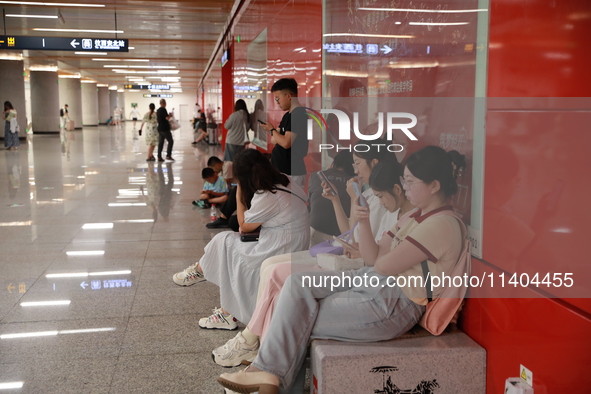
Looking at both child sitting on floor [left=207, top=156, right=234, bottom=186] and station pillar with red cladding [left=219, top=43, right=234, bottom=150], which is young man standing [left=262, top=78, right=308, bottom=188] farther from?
station pillar with red cladding [left=219, top=43, right=234, bottom=150]

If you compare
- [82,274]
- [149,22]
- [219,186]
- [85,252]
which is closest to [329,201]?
[82,274]

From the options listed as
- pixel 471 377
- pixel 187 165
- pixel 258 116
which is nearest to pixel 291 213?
pixel 471 377

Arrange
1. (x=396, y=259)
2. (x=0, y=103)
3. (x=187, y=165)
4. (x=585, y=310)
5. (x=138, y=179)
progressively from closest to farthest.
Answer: (x=585, y=310)
(x=396, y=259)
(x=138, y=179)
(x=187, y=165)
(x=0, y=103)

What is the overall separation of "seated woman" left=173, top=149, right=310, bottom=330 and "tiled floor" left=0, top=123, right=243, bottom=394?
29 centimetres

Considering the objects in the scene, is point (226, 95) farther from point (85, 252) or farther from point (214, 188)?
point (85, 252)

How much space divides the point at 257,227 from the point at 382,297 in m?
1.25

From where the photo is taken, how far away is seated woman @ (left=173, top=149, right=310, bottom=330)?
343 cm

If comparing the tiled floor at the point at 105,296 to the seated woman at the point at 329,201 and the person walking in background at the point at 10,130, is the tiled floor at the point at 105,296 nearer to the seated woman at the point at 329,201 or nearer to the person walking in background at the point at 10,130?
the seated woman at the point at 329,201

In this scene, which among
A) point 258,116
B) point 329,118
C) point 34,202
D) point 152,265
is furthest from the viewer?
point 258,116

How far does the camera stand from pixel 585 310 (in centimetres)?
184

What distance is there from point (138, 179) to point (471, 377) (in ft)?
31.2

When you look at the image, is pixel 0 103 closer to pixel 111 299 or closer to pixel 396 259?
pixel 111 299

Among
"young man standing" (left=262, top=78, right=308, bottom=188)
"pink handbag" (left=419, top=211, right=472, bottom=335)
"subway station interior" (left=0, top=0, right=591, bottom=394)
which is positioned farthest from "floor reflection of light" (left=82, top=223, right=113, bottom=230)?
→ "pink handbag" (left=419, top=211, right=472, bottom=335)

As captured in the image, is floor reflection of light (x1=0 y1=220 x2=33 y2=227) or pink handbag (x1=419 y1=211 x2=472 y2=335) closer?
pink handbag (x1=419 y1=211 x2=472 y2=335)
